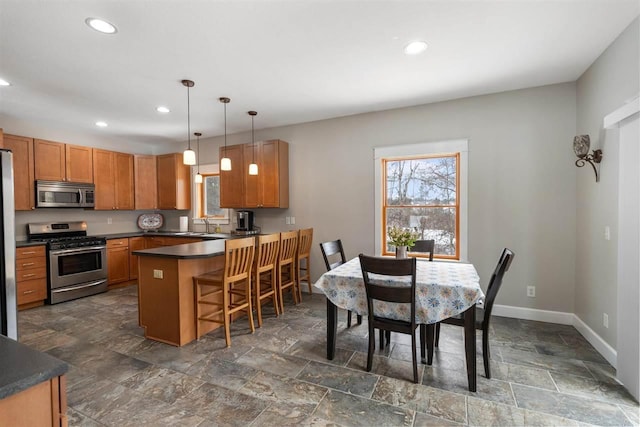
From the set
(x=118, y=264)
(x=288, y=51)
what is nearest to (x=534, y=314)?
(x=288, y=51)

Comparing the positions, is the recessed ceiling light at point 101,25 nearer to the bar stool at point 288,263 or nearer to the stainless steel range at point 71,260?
the bar stool at point 288,263

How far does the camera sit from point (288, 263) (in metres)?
3.95

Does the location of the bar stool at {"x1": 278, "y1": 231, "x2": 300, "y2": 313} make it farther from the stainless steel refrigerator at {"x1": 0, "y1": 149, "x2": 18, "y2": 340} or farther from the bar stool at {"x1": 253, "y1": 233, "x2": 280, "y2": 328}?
the stainless steel refrigerator at {"x1": 0, "y1": 149, "x2": 18, "y2": 340}

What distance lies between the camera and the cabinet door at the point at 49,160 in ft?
Result: 13.8

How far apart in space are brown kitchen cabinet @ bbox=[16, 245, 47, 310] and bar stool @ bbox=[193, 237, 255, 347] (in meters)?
2.73

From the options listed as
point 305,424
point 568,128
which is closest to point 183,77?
point 305,424

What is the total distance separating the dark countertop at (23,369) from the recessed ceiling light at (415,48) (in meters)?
2.87

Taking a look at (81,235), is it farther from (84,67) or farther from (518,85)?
(518,85)

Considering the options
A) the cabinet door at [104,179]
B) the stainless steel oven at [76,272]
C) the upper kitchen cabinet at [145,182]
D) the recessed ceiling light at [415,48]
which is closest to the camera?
the recessed ceiling light at [415,48]

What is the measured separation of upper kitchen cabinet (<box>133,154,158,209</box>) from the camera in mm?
5477

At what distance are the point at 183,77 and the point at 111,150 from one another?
3.35 m

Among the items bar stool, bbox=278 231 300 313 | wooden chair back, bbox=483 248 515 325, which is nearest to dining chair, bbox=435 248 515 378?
wooden chair back, bbox=483 248 515 325

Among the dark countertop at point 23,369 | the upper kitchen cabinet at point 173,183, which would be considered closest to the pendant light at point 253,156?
the upper kitchen cabinet at point 173,183

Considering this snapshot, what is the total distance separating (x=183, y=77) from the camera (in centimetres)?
300
